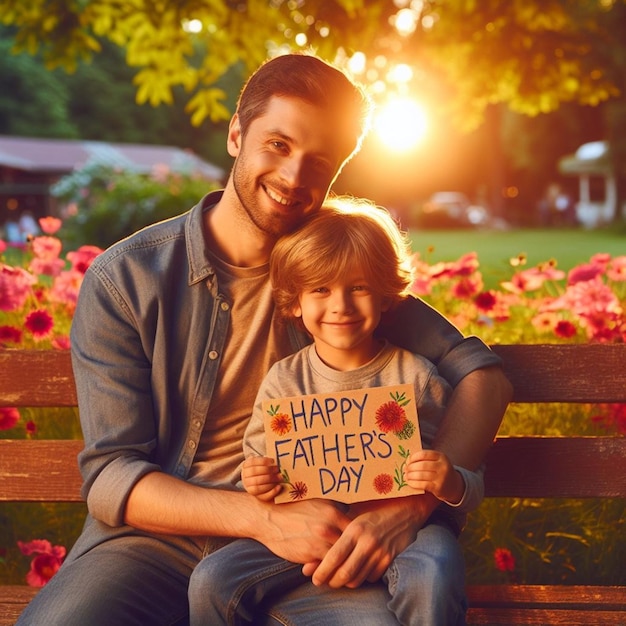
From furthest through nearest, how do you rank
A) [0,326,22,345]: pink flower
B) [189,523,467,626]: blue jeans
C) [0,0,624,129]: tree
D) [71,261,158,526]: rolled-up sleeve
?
1. [0,0,624,129]: tree
2. [0,326,22,345]: pink flower
3. [71,261,158,526]: rolled-up sleeve
4. [189,523,467,626]: blue jeans

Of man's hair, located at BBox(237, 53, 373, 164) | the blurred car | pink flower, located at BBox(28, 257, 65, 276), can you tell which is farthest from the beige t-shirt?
the blurred car

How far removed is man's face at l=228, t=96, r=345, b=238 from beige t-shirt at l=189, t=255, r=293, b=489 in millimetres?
166

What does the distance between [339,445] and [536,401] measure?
78cm

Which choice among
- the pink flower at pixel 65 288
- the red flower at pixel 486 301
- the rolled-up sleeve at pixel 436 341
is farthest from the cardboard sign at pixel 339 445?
the pink flower at pixel 65 288

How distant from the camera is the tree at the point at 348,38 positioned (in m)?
7.39

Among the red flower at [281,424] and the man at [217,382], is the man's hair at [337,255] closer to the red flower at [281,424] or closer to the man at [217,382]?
the man at [217,382]

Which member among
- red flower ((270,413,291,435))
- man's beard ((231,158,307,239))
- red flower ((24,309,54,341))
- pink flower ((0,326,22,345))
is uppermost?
man's beard ((231,158,307,239))

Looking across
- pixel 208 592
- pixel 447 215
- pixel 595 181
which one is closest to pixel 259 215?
pixel 208 592

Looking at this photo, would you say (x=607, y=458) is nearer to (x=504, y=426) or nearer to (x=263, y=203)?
(x=504, y=426)

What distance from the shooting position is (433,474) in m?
2.46

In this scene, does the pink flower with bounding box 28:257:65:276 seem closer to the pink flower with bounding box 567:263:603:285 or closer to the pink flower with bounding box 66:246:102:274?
the pink flower with bounding box 66:246:102:274

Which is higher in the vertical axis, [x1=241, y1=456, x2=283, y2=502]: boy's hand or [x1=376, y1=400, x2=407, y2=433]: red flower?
[x1=376, y1=400, x2=407, y2=433]: red flower

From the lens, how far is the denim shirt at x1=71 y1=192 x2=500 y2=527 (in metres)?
2.68

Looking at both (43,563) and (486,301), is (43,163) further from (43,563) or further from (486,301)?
(43,563)
